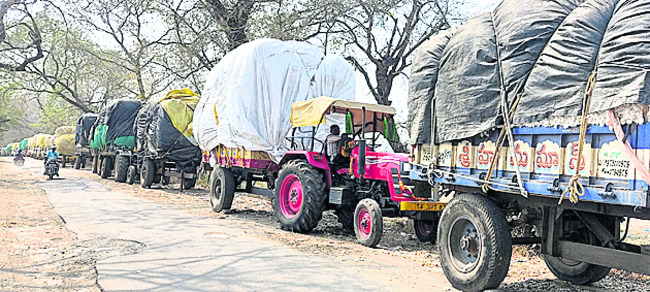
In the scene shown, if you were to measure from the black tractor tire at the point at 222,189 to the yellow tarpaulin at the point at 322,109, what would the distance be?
10.4 ft

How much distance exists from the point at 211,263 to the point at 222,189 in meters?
6.18

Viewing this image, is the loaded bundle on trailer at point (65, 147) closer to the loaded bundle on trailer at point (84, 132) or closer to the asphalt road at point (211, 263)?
the loaded bundle on trailer at point (84, 132)

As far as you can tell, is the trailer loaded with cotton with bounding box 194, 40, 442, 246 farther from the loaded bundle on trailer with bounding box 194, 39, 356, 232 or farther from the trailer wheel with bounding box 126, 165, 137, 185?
the trailer wheel with bounding box 126, 165, 137, 185

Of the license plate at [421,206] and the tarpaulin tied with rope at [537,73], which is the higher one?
the tarpaulin tied with rope at [537,73]

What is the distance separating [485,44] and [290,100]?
6.94 m

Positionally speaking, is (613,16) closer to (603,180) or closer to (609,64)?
(609,64)

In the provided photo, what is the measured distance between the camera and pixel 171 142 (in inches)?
761

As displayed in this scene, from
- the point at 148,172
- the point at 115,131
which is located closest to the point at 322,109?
the point at 148,172

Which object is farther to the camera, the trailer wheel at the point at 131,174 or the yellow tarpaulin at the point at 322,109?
the trailer wheel at the point at 131,174

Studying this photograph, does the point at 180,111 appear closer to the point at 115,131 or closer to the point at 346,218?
the point at 115,131

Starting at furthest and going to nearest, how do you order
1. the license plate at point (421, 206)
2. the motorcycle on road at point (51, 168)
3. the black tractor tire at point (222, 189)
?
1. the motorcycle on road at point (51, 168)
2. the black tractor tire at point (222, 189)
3. the license plate at point (421, 206)

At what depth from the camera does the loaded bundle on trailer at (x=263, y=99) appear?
12219 mm

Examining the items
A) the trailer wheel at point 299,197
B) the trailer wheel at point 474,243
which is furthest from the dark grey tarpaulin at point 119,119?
the trailer wheel at point 474,243

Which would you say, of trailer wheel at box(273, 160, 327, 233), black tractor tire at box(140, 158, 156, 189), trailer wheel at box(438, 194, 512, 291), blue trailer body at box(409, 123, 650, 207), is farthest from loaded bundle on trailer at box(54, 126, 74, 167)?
blue trailer body at box(409, 123, 650, 207)
